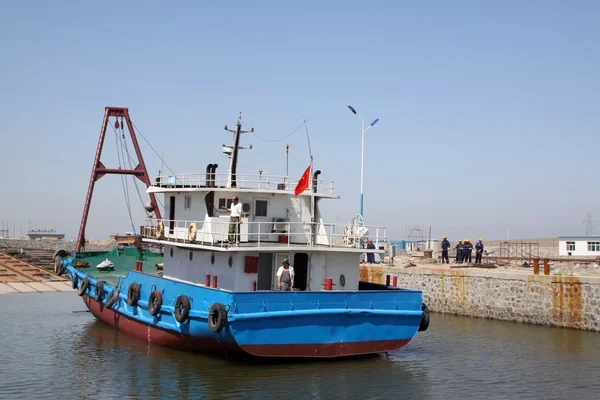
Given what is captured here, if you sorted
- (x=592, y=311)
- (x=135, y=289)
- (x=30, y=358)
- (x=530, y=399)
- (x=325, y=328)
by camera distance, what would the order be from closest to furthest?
(x=530, y=399), (x=325, y=328), (x=30, y=358), (x=135, y=289), (x=592, y=311)

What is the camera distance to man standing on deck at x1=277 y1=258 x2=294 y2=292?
1656 cm

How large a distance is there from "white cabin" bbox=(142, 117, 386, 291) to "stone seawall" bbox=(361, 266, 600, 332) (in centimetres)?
806

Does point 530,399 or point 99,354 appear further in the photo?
point 99,354

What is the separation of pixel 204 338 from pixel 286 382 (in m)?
2.70

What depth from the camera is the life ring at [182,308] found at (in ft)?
55.6

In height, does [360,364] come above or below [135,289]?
below

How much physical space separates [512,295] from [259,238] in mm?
11362

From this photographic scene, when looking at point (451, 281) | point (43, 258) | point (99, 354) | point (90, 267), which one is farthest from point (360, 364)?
point (43, 258)

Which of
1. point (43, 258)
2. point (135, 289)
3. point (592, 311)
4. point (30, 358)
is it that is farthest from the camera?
point (43, 258)

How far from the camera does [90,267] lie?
27.8 metres

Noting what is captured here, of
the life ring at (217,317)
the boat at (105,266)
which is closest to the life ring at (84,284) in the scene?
the boat at (105,266)

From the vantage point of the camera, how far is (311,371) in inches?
623

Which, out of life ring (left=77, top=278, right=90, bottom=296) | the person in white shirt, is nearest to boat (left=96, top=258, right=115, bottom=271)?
life ring (left=77, top=278, right=90, bottom=296)

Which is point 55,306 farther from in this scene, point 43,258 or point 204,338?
point 43,258
